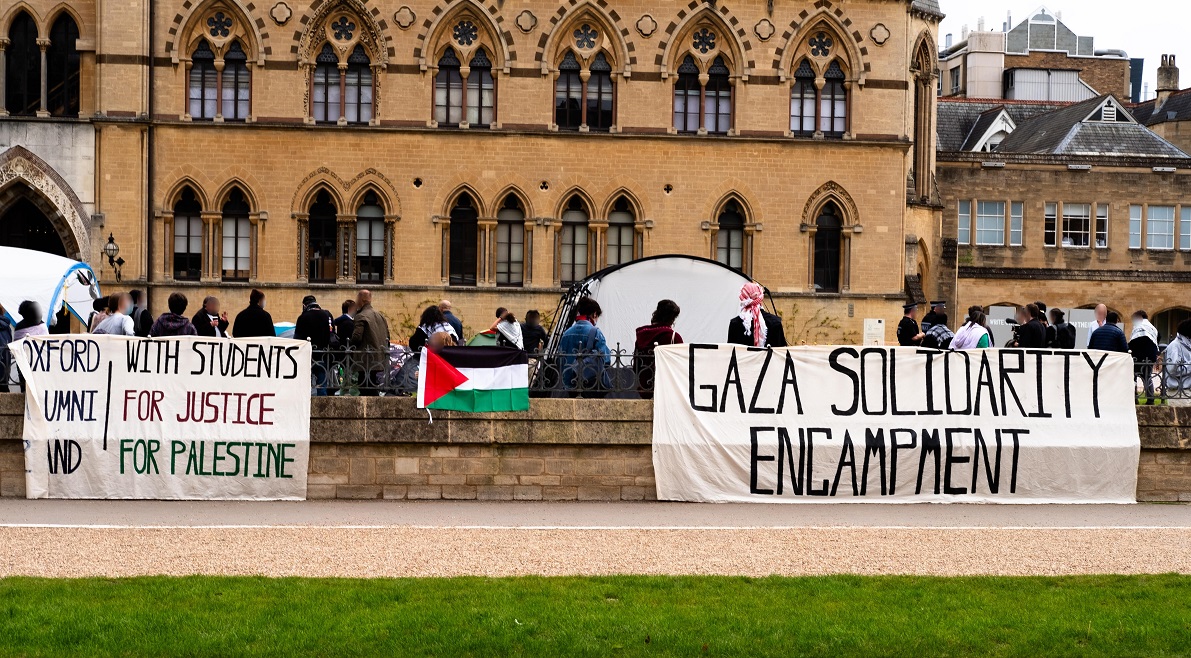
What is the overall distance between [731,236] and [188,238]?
41.0 feet

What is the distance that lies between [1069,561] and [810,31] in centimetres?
2474

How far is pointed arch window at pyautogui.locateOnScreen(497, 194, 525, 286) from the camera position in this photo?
3422cm

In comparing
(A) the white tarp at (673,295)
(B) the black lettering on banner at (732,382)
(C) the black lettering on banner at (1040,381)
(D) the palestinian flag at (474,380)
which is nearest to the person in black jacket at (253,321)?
(D) the palestinian flag at (474,380)

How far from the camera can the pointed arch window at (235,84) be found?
33.4 m

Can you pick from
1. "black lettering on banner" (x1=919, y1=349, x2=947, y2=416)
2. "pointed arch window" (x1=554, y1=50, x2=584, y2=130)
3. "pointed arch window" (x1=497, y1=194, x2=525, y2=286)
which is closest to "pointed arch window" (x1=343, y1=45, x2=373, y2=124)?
"pointed arch window" (x1=497, y1=194, x2=525, y2=286)

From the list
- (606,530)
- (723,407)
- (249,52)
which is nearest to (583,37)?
(249,52)

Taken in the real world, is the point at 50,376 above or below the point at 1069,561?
above

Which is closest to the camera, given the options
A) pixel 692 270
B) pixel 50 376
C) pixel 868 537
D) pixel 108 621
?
pixel 108 621

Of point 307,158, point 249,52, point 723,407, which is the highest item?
point 249,52

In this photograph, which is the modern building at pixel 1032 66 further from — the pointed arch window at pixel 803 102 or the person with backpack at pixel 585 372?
the person with backpack at pixel 585 372

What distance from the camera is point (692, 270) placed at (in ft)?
88.5

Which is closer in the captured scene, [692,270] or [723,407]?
[723,407]

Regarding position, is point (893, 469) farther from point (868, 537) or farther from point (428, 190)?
point (428, 190)

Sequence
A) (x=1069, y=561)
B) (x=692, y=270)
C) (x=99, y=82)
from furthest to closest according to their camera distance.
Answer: (x=99, y=82) < (x=692, y=270) < (x=1069, y=561)
